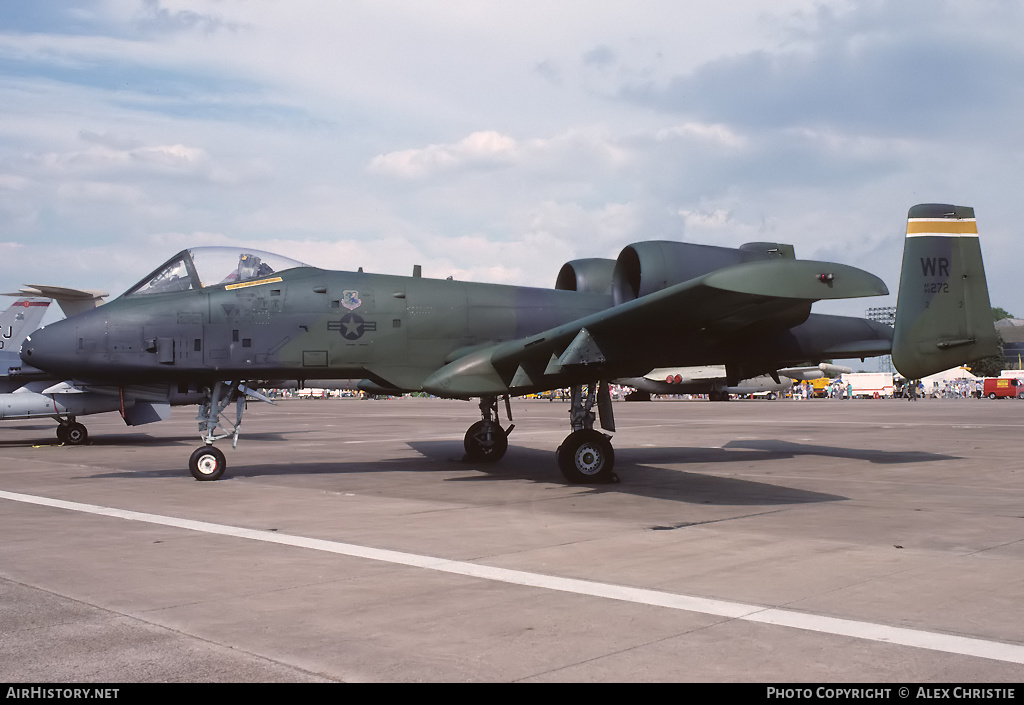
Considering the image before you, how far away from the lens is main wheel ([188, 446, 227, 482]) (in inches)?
508

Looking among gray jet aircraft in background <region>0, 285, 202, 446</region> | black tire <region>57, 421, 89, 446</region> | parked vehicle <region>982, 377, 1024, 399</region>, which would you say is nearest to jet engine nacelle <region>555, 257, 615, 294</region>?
gray jet aircraft in background <region>0, 285, 202, 446</region>

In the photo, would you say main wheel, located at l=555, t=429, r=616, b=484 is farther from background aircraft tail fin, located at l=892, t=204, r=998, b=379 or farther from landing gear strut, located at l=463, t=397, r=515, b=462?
background aircraft tail fin, located at l=892, t=204, r=998, b=379

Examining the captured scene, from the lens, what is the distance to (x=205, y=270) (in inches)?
504

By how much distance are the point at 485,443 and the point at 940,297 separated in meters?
8.19

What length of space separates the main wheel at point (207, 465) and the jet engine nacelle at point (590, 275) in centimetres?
676

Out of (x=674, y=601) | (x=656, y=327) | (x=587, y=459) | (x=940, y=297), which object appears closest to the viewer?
(x=674, y=601)

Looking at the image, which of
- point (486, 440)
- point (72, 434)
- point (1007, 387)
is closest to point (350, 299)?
point (486, 440)

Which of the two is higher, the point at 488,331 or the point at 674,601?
the point at 488,331

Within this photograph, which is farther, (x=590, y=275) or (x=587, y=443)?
(x=590, y=275)

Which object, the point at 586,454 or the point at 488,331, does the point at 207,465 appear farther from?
the point at 586,454

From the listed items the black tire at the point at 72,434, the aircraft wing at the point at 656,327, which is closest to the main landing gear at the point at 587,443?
the aircraft wing at the point at 656,327

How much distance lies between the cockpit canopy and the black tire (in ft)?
41.6

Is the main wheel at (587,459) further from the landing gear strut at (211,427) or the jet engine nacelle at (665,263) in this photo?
the landing gear strut at (211,427)
